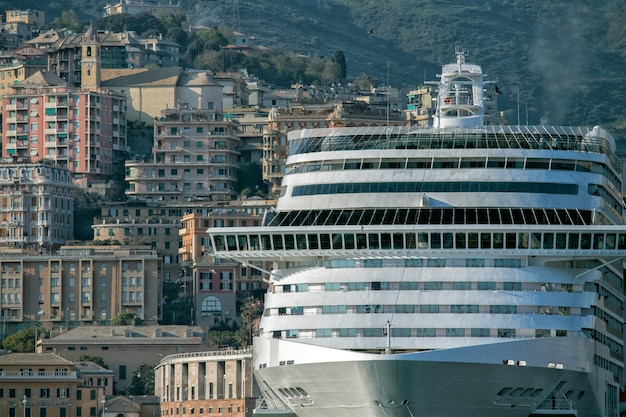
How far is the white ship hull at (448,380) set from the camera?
86250 millimetres

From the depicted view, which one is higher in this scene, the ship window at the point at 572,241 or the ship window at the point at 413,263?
the ship window at the point at 572,241

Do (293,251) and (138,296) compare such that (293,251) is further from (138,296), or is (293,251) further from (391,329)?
(138,296)

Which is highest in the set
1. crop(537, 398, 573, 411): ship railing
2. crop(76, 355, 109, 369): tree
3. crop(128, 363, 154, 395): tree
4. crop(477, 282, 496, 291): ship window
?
crop(477, 282, 496, 291): ship window

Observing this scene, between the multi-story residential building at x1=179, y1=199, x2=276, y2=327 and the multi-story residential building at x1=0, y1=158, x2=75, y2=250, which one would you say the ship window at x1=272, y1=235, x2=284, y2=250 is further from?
the multi-story residential building at x1=0, y1=158, x2=75, y2=250

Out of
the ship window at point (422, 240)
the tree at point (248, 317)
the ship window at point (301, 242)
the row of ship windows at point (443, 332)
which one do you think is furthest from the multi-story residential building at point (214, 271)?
the row of ship windows at point (443, 332)

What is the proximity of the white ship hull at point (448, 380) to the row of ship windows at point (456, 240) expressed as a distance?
12.7ft

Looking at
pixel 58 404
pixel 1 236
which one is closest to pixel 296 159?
pixel 58 404

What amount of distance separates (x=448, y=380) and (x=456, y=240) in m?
6.05

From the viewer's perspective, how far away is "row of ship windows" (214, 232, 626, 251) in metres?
89.8

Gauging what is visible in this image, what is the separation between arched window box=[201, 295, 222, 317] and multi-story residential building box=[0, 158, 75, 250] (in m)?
17.6

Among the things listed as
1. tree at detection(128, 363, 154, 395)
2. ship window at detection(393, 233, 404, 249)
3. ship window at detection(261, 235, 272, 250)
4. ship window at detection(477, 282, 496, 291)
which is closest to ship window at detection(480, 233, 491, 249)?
ship window at detection(477, 282, 496, 291)

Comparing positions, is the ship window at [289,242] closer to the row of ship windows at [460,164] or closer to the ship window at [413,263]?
the row of ship windows at [460,164]

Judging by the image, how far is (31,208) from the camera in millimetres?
198000

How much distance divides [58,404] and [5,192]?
44484 mm
